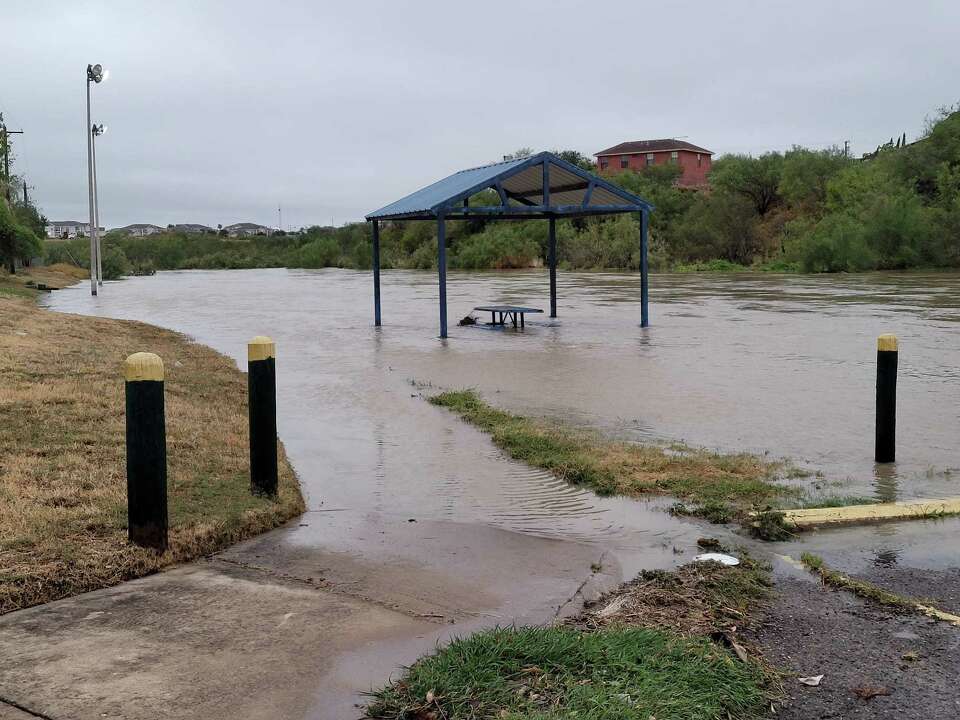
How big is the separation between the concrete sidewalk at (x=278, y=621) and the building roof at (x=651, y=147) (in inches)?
4192

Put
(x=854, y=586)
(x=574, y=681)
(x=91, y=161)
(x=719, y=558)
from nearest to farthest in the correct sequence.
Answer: (x=574, y=681)
(x=854, y=586)
(x=719, y=558)
(x=91, y=161)

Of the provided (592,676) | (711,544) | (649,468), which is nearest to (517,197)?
(649,468)

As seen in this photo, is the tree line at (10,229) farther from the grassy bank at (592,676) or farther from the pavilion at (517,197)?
the grassy bank at (592,676)

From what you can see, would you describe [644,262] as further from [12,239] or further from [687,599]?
[12,239]

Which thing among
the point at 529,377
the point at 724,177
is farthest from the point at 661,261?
the point at 529,377

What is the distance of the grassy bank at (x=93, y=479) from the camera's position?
4969 mm

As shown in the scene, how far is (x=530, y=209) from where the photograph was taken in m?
20.2

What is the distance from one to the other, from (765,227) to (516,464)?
221ft

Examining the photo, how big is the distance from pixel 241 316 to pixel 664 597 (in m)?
23.9

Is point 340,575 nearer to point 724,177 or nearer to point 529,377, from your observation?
point 529,377

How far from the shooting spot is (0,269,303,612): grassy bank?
16.3 feet

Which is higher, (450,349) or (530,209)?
(530,209)

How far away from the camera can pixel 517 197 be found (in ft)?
74.2

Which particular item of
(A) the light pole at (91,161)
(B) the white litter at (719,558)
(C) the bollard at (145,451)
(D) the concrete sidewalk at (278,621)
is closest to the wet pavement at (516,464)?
(D) the concrete sidewalk at (278,621)
